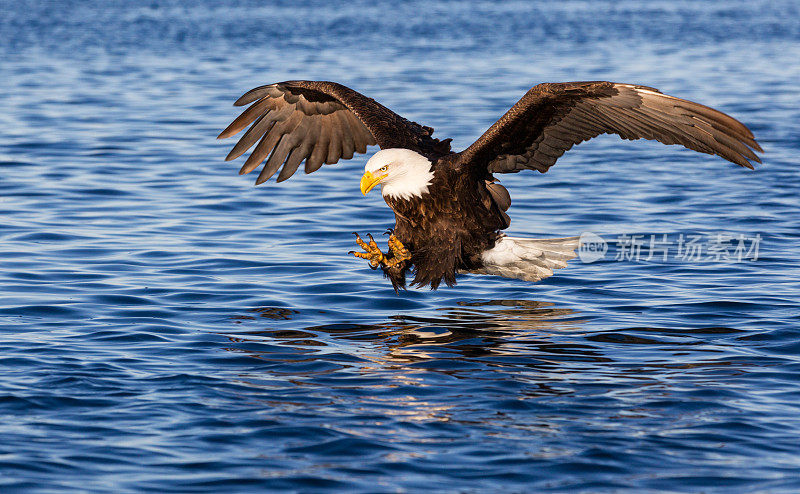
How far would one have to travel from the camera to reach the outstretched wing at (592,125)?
6.55 metres

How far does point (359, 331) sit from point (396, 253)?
69 centimetres

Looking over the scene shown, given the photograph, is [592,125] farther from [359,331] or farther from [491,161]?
[359,331]

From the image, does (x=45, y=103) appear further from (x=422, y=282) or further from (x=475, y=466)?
(x=475, y=466)

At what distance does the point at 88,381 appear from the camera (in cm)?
592

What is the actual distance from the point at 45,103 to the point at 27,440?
553 inches

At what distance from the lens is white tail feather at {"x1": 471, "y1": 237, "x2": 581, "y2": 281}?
7539mm

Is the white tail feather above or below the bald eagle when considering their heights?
below

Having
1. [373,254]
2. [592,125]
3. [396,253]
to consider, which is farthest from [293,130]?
[592,125]

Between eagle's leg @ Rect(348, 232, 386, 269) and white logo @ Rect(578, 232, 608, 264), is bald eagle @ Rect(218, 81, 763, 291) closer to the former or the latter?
eagle's leg @ Rect(348, 232, 386, 269)

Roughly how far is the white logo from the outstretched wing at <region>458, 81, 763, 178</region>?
5.08 feet

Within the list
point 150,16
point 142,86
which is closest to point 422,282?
point 142,86

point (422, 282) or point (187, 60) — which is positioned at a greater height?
point (187, 60)

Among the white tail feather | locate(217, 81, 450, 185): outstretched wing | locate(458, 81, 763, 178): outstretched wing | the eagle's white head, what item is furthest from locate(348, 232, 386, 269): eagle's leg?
locate(217, 81, 450, 185): outstretched wing

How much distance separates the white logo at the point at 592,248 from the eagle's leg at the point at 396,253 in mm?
2157
